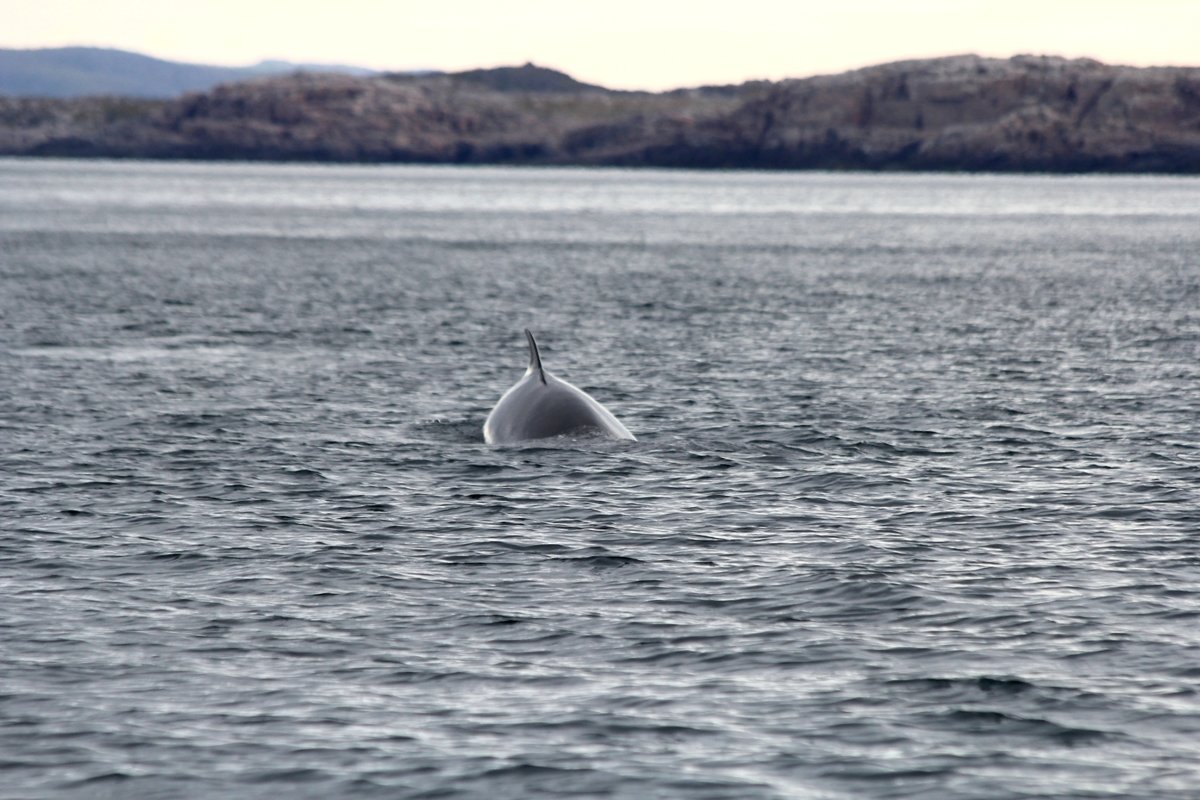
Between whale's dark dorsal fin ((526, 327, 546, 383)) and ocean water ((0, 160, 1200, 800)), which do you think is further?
whale's dark dorsal fin ((526, 327, 546, 383))

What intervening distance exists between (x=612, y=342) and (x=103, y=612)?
3192 centimetres

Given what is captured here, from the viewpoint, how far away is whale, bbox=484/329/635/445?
90.6ft

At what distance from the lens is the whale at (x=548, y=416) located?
2762cm

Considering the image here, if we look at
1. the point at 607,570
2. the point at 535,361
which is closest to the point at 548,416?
the point at 535,361

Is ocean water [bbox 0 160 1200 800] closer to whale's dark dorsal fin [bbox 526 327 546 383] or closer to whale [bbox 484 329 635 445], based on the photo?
whale [bbox 484 329 635 445]

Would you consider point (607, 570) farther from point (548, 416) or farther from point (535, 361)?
point (535, 361)

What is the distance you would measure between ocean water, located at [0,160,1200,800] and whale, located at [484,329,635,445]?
580mm

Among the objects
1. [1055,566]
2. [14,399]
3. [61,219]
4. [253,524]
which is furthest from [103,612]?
[61,219]

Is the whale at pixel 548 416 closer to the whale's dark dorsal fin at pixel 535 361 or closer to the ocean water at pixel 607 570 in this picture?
the whale's dark dorsal fin at pixel 535 361

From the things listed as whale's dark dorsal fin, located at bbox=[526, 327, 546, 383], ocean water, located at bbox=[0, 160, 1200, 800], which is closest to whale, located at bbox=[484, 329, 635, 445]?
whale's dark dorsal fin, located at bbox=[526, 327, 546, 383]

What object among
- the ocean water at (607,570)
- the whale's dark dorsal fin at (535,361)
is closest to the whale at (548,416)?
the whale's dark dorsal fin at (535,361)

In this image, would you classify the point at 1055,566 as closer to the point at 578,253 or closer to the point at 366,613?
the point at 366,613

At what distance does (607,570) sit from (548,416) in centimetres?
899

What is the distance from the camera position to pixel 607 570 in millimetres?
18891
